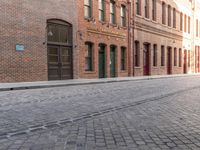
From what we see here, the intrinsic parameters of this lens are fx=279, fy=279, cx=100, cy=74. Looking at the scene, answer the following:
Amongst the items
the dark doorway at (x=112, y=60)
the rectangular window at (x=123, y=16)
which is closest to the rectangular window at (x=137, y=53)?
the rectangular window at (x=123, y=16)

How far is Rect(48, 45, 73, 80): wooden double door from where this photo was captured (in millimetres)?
19109

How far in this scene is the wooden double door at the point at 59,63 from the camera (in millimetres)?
19109

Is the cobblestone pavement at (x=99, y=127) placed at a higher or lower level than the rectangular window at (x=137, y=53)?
lower

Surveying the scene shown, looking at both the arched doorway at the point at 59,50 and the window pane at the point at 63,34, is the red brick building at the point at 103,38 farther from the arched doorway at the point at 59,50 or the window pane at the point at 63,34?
the window pane at the point at 63,34

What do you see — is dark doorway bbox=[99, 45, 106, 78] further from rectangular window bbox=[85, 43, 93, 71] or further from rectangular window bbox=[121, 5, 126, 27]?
rectangular window bbox=[121, 5, 126, 27]

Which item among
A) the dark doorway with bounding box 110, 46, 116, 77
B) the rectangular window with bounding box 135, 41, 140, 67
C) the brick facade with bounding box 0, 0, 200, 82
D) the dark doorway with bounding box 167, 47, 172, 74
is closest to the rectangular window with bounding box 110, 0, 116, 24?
the brick facade with bounding box 0, 0, 200, 82

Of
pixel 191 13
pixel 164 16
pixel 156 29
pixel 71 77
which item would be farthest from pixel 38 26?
pixel 191 13

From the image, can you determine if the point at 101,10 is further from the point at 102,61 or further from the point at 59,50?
the point at 59,50

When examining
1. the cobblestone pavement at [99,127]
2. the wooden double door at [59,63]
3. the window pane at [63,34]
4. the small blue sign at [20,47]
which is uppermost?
the window pane at [63,34]

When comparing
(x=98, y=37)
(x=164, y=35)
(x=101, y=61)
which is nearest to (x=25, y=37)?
(x=98, y=37)

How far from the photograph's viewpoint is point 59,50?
775 inches

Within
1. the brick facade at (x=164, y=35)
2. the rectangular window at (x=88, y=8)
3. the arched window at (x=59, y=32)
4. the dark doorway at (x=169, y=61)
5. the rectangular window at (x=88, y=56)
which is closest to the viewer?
the arched window at (x=59, y=32)

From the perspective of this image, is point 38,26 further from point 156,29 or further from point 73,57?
point 156,29

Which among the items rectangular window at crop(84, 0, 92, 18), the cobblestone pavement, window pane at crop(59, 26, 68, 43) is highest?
rectangular window at crop(84, 0, 92, 18)
